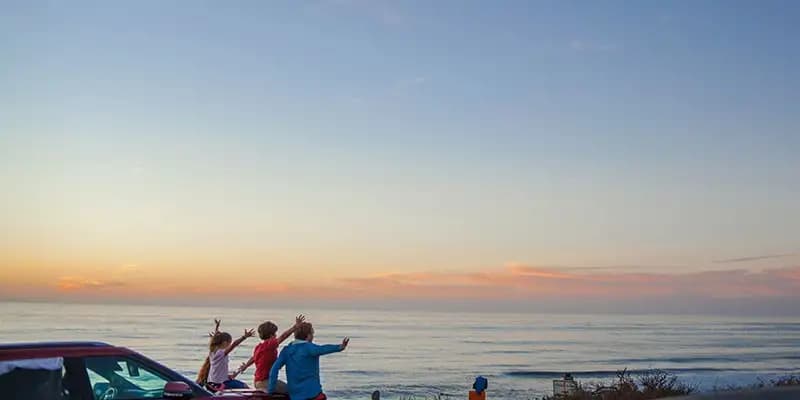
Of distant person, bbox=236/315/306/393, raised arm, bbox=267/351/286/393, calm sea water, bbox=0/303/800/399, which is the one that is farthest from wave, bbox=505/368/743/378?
raised arm, bbox=267/351/286/393

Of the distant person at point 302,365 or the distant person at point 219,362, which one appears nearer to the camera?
the distant person at point 302,365

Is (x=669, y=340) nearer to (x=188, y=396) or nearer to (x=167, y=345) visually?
(x=167, y=345)

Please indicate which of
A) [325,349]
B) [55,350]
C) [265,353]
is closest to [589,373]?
[265,353]

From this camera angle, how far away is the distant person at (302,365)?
1007 cm

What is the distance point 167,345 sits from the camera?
6275 centimetres

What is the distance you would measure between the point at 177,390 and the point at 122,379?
0.49 meters

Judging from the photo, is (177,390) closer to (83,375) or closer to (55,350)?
(83,375)

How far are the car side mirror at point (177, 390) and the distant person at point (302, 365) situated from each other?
1965mm

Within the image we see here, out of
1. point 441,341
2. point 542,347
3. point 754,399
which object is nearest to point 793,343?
point 542,347

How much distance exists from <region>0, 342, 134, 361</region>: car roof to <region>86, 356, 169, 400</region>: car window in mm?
60

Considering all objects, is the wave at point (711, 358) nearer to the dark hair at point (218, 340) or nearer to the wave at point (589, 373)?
the wave at point (589, 373)

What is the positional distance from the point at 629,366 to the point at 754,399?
126 ft

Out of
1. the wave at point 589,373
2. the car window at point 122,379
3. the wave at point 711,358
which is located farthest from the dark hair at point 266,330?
the wave at point 711,358

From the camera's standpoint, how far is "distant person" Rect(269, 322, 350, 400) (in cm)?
1007
